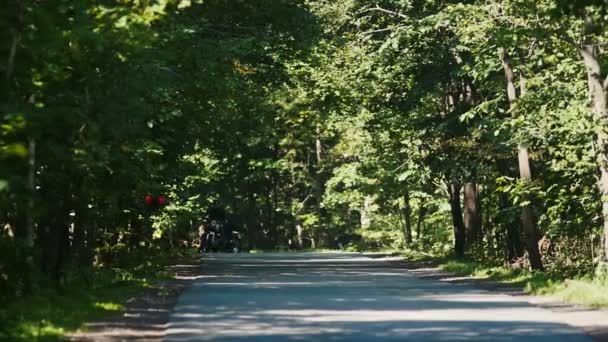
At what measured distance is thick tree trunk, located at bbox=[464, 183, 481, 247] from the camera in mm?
41875

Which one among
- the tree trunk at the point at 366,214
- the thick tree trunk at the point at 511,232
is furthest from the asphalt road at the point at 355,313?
the tree trunk at the point at 366,214

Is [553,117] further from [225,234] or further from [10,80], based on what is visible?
[225,234]

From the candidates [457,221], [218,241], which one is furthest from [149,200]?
[218,241]

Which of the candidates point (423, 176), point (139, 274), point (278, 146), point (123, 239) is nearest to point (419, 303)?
point (139, 274)

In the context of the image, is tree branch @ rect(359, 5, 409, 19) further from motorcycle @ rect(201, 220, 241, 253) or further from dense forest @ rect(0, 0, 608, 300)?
motorcycle @ rect(201, 220, 241, 253)

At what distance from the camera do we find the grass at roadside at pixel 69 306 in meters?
14.1

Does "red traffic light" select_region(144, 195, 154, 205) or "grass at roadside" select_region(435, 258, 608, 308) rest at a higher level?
"red traffic light" select_region(144, 195, 154, 205)

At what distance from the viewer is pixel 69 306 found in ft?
58.3

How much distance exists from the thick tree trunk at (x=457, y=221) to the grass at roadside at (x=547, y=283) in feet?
25.1

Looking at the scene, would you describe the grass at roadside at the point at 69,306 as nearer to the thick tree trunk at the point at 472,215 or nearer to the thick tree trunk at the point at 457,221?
the thick tree trunk at the point at 457,221

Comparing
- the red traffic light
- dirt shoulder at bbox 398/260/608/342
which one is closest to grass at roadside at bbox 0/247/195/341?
the red traffic light

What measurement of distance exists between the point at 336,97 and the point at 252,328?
2773 cm

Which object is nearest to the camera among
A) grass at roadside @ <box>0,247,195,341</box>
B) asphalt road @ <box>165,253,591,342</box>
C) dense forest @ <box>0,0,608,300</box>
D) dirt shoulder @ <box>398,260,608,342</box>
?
grass at roadside @ <box>0,247,195,341</box>

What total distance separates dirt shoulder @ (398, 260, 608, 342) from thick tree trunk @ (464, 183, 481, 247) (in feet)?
23.4
